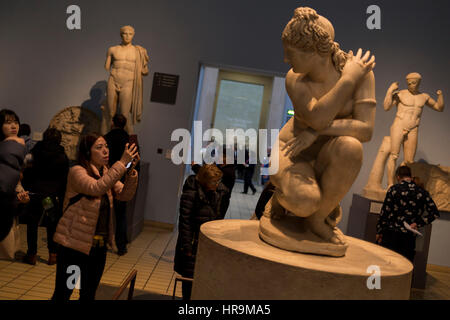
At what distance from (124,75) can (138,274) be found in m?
3.03

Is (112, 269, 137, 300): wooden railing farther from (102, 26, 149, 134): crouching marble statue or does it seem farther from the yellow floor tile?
(102, 26, 149, 134): crouching marble statue

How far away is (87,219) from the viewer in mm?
2580

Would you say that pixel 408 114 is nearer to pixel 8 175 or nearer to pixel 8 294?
pixel 8 175

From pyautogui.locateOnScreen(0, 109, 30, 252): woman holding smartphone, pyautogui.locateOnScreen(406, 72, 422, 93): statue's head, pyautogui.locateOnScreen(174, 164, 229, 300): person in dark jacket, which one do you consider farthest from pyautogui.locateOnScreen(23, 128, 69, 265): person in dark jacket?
pyautogui.locateOnScreen(406, 72, 422, 93): statue's head

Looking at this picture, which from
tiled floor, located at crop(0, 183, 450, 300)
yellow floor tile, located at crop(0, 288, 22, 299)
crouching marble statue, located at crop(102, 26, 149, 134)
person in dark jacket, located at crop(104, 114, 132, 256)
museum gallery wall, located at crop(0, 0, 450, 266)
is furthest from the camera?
museum gallery wall, located at crop(0, 0, 450, 266)

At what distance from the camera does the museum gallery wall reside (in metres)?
6.66

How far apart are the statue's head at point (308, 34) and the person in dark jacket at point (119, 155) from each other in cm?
343

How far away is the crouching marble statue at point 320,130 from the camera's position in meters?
1.88

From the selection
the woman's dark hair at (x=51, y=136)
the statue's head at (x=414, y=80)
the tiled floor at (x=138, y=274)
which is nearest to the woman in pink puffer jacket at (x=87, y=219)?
the tiled floor at (x=138, y=274)

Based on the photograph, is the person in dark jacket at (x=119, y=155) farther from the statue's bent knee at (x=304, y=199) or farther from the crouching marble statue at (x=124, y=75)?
the statue's bent knee at (x=304, y=199)

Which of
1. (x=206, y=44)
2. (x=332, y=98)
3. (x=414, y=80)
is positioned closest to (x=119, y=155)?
(x=206, y=44)

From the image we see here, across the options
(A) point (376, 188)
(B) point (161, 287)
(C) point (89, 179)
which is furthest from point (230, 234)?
(A) point (376, 188)

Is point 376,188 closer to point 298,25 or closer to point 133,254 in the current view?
point 133,254

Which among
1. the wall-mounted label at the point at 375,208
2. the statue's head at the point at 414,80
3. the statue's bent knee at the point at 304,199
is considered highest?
the statue's head at the point at 414,80
